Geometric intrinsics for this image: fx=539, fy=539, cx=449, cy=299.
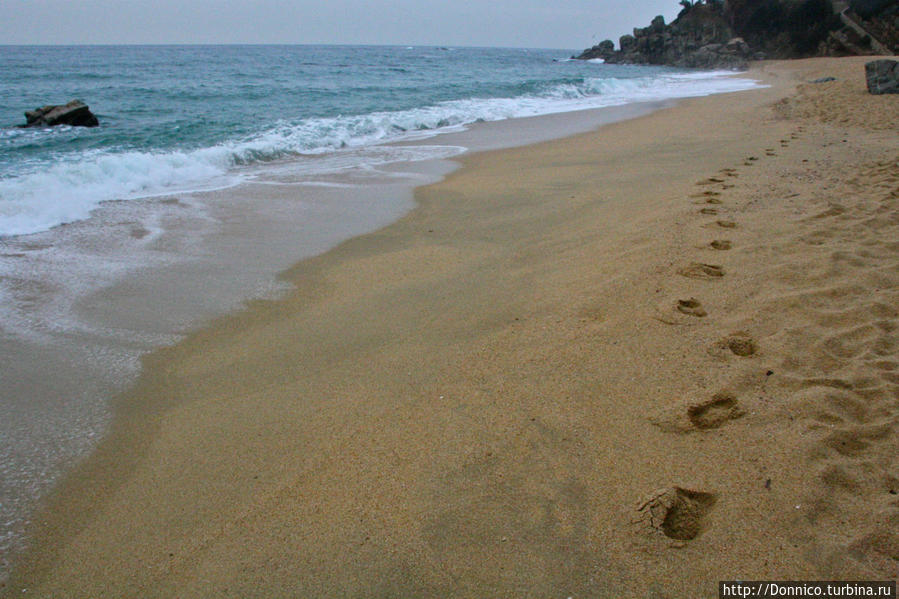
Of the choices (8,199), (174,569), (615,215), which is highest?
(8,199)

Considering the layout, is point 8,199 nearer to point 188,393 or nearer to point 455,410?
point 188,393

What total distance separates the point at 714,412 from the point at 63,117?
14.6 metres

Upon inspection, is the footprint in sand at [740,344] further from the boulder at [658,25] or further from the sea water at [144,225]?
the boulder at [658,25]

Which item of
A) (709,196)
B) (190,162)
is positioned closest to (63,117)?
(190,162)

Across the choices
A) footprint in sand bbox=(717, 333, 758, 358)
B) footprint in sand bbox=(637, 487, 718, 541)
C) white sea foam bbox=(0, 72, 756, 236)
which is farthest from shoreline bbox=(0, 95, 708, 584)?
footprint in sand bbox=(717, 333, 758, 358)

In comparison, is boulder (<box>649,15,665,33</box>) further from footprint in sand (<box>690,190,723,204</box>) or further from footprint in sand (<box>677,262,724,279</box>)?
footprint in sand (<box>677,262,724,279</box>)

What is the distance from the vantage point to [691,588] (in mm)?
1403

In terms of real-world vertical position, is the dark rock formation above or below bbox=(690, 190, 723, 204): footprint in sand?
above

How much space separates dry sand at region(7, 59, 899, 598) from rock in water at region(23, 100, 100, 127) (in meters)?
11.8

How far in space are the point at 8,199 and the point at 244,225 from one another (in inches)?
112

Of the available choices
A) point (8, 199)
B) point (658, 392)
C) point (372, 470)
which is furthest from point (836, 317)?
point (8, 199)

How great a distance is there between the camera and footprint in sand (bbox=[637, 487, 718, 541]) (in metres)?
1.58

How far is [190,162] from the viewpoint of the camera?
765 cm

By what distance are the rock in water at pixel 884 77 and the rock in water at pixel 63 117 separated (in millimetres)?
16700
